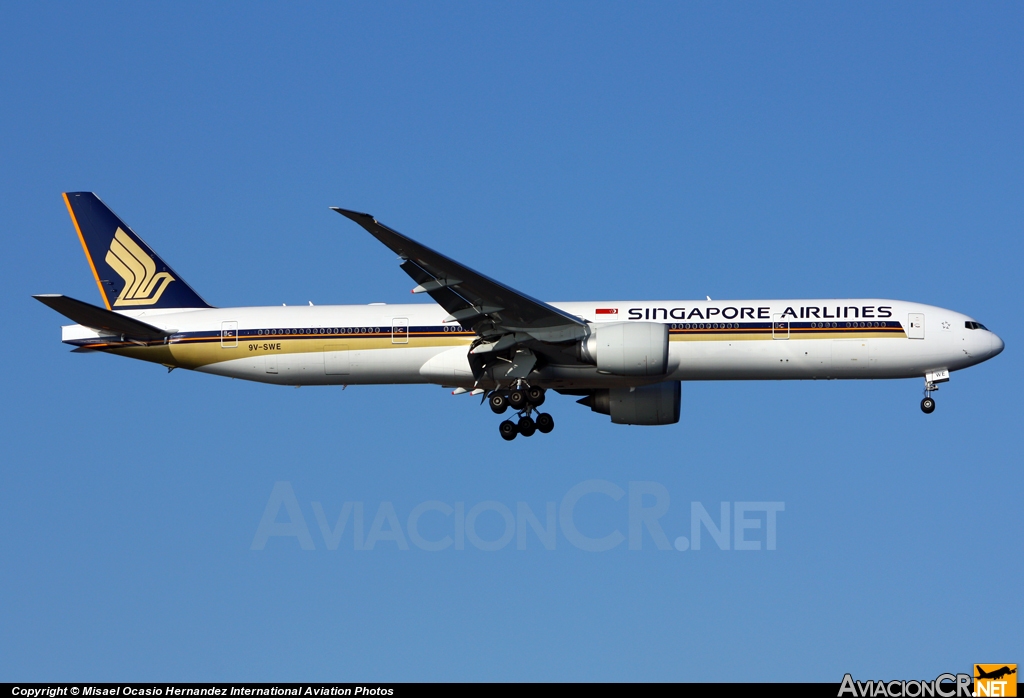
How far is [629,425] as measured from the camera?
146ft

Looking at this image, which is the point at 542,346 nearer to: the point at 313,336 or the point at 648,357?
the point at 648,357

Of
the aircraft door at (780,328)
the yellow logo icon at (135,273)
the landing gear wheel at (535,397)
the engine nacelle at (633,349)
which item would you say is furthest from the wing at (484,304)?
the yellow logo icon at (135,273)

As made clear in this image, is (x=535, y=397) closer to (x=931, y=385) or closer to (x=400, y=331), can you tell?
(x=400, y=331)

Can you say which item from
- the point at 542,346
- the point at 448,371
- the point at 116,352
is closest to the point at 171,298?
the point at 116,352

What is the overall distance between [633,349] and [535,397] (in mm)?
4236

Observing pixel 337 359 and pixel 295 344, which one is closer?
pixel 337 359

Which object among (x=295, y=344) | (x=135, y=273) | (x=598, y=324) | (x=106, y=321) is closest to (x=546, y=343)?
(x=598, y=324)

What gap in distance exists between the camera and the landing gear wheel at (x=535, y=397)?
42.1m

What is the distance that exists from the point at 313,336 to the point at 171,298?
6.11 metres

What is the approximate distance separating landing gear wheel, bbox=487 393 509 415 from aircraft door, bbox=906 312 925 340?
12709mm

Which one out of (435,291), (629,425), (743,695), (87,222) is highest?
(87,222)

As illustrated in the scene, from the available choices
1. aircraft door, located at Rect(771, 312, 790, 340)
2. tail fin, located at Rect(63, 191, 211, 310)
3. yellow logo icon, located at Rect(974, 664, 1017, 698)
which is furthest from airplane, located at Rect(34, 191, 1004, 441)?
yellow logo icon, located at Rect(974, 664, 1017, 698)

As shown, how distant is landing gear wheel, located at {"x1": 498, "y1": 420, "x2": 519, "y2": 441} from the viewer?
42412 millimetres

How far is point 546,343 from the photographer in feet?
134
